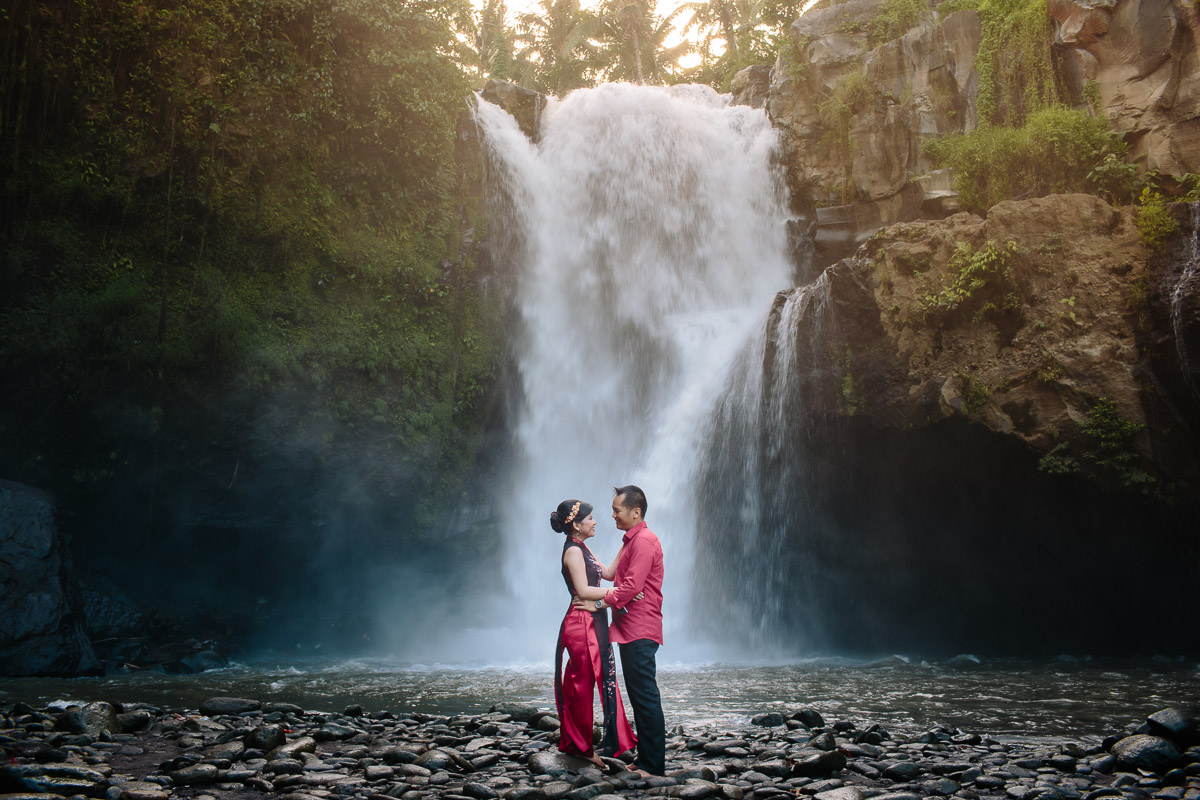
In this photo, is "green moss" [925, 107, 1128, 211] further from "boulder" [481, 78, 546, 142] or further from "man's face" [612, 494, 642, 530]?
"man's face" [612, 494, 642, 530]

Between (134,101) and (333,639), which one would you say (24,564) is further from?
(134,101)

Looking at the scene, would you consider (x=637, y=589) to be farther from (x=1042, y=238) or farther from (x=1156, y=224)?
(x=1156, y=224)

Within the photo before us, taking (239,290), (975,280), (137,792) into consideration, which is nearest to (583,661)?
(137,792)

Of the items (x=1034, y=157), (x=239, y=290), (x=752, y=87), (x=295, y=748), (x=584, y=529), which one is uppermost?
(x=752, y=87)

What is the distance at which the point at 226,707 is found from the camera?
6523 mm

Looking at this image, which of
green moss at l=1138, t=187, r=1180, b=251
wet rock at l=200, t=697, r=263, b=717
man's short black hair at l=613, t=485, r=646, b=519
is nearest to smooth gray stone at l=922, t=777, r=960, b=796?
man's short black hair at l=613, t=485, r=646, b=519

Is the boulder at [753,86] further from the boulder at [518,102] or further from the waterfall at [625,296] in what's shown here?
the boulder at [518,102]

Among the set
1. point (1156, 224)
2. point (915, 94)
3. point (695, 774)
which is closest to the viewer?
point (695, 774)

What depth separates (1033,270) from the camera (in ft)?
37.0

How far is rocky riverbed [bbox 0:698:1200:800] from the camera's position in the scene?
4102 millimetres

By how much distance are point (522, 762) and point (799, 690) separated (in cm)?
451

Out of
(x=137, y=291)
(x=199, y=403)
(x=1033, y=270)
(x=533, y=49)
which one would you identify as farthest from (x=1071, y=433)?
(x=533, y=49)

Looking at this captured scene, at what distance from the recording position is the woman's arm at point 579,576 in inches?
186

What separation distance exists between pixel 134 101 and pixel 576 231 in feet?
28.5
